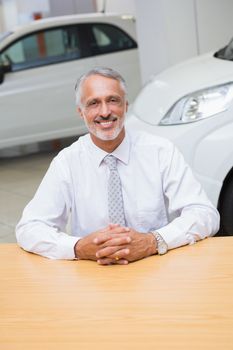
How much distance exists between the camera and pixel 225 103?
3309mm

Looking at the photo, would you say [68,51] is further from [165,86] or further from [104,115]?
[104,115]

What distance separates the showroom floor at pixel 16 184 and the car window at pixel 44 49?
3.59 ft

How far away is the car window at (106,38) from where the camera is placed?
653cm

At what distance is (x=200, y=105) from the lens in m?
3.40

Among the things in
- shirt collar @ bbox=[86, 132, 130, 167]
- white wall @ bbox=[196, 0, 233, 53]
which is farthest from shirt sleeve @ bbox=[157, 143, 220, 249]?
white wall @ bbox=[196, 0, 233, 53]

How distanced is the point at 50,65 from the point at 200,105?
3.34m

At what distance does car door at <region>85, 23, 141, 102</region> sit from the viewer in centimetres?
654

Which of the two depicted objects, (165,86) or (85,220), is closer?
(85,220)

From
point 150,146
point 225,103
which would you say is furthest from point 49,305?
point 225,103

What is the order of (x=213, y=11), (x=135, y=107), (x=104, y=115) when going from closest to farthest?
1. (x=104, y=115)
2. (x=135, y=107)
3. (x=213, y=11)

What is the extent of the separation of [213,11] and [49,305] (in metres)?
5.08

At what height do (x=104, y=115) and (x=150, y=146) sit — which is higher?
(x=104, y=115)

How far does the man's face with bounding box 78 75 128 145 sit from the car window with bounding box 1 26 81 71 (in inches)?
168

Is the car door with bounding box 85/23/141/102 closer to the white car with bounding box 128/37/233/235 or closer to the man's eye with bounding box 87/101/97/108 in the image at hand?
the white car with bounding box 128/37/233/235
